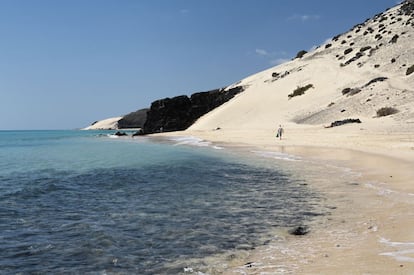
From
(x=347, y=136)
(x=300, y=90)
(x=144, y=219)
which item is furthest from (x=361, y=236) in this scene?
(x=300, y=90)

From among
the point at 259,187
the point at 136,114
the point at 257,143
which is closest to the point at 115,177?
the point at 259,187

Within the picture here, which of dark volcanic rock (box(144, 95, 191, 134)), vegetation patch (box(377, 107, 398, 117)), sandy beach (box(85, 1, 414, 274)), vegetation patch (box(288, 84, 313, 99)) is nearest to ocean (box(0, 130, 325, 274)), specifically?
sandy beach (box(85, 1, 414, 274))

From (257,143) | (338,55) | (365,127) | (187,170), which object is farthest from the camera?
(338,55)

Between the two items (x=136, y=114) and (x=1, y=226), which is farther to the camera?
(x=136, y=114)

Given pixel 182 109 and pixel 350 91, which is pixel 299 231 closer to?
pixel 350 91

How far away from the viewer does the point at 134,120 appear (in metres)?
148

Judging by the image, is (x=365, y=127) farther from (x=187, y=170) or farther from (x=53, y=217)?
(x=53, y=217)

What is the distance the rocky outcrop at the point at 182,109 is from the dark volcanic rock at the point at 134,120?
73.2 m

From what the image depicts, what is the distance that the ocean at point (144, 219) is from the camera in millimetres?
6500

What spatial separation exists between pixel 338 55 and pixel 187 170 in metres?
61.2

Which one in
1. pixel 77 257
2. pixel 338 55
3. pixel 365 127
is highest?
pixel 338 55

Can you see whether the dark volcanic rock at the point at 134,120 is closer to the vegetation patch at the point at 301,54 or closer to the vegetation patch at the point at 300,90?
the vegetation patch at the point at 301,54

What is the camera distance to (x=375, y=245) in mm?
6586

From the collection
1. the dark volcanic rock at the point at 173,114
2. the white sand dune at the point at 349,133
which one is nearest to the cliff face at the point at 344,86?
the white sand dune at the point at 349,133
